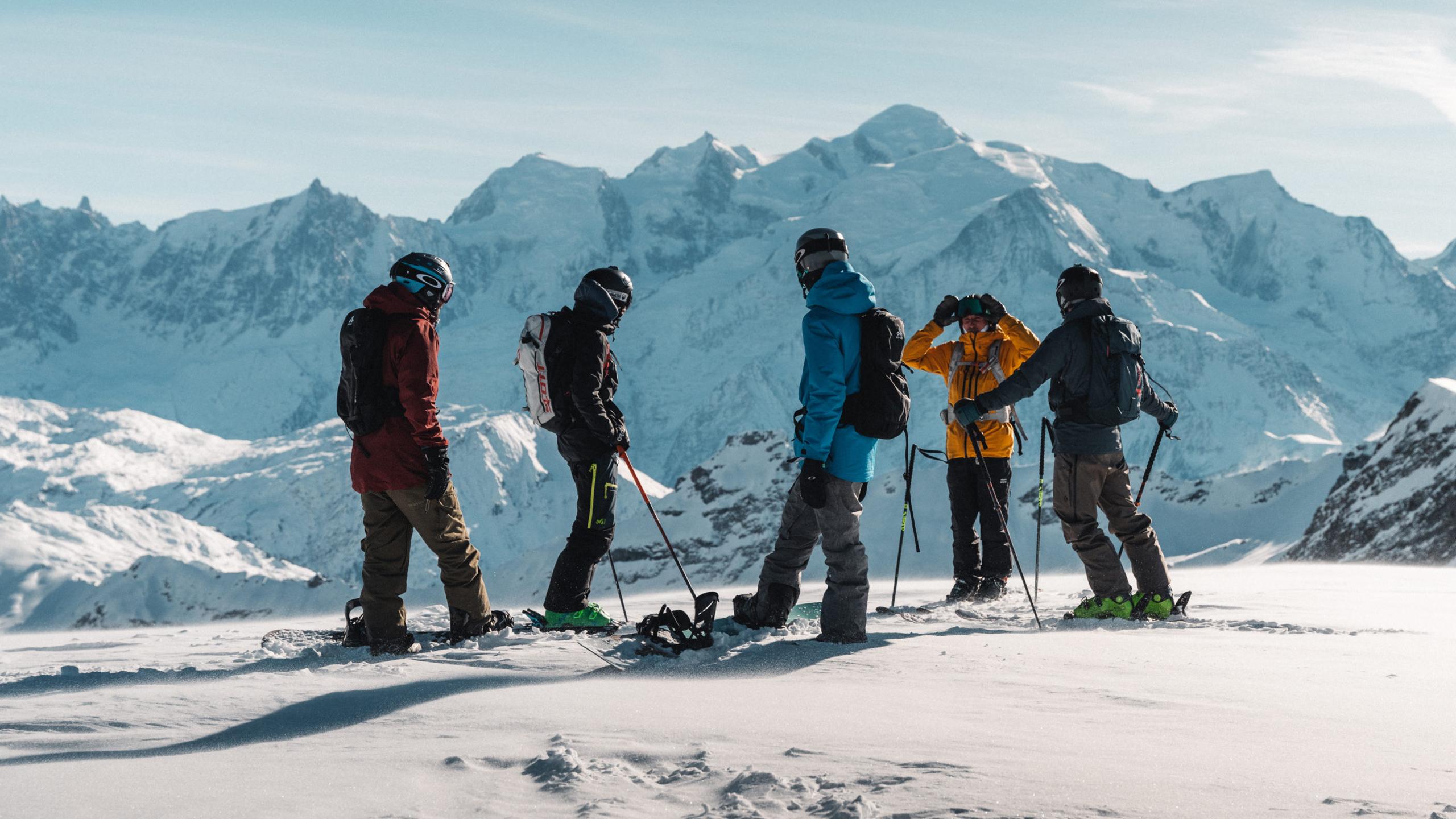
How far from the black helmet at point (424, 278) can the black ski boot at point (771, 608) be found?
2.39 m

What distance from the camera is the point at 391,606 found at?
6.19 m

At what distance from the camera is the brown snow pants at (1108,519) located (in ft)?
23.1

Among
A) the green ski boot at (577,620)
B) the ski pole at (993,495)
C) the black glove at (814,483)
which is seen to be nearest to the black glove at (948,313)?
the ski pole at (993,495)

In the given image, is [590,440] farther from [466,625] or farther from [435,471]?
[466,625]

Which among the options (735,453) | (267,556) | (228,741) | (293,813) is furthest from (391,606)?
(267,556)

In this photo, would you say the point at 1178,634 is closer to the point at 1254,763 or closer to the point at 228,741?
the point at 1254,763

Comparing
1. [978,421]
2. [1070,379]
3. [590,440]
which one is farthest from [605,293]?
[978,421]

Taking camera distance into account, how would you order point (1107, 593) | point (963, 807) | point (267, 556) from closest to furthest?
point (963, 807), point (1107, 593), point (267, 556)

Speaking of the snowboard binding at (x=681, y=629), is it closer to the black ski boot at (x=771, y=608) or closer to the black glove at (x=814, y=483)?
the black ski boot at (x=771, y=608)

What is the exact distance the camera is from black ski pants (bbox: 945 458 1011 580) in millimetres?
8906

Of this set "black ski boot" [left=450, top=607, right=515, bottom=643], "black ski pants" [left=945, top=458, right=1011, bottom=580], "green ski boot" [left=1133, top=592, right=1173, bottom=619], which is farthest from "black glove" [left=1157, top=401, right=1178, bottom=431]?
"black ski boot" [left=450, top=607, right=515, bottom=643]

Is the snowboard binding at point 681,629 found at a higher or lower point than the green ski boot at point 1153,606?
higher

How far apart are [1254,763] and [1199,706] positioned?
2.78 ft

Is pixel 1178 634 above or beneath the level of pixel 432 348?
beneath
